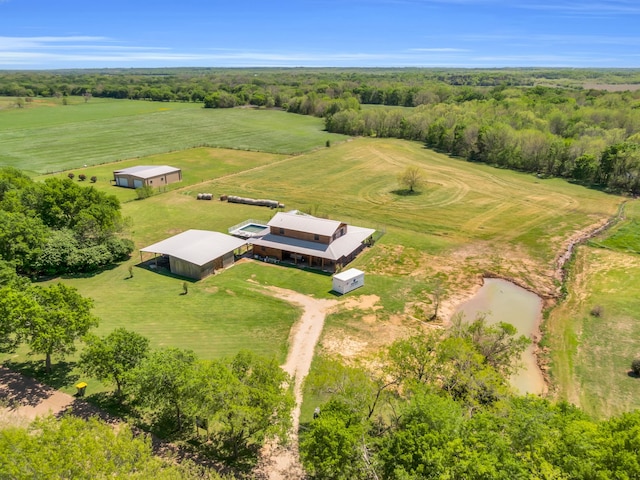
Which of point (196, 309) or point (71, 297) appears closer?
point (71, 297)

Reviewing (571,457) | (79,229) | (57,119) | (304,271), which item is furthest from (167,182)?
(57,119)

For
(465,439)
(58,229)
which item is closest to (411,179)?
(58,229)

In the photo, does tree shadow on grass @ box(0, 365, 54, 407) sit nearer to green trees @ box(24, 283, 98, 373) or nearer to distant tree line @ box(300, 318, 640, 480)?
green trees @ box(24, 283, 98, 373)

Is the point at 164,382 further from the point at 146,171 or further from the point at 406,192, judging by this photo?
the point at 146,171

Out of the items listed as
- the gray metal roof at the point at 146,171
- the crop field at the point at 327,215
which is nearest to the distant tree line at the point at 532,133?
the crop field at the point at 327,215

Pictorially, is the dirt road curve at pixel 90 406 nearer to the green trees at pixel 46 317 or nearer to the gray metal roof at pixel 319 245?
the green trees at pixel 46 317

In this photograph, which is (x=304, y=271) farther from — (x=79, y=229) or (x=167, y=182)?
(x=167, y=182)
